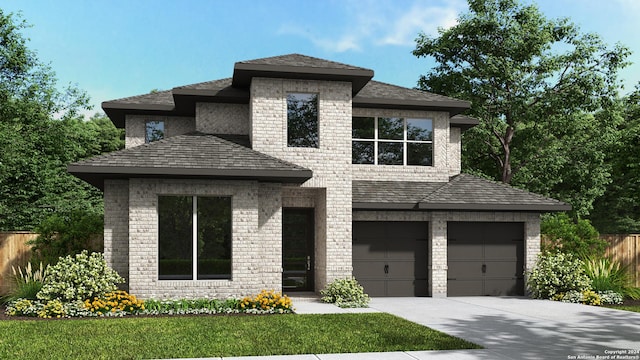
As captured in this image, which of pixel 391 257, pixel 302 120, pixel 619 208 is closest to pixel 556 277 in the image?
pixel 391 257

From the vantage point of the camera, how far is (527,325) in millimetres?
12570

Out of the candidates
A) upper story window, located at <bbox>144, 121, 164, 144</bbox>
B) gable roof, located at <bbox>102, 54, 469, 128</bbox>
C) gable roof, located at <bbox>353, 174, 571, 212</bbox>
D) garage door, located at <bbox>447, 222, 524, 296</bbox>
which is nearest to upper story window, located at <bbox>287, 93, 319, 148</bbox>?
gable roof, located at <bbox>102, 54, 469, 128</bbox>

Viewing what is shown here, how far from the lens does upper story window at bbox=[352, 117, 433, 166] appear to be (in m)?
19.8

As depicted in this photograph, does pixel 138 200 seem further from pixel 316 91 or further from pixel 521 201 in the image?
pixel 521 201

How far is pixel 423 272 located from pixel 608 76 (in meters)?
16.1

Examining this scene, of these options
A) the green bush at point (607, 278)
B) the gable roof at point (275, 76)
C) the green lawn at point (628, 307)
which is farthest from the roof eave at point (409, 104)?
the green lawn at point (628, 307)

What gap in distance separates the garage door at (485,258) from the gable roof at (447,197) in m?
0.99

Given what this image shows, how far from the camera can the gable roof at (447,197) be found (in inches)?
709

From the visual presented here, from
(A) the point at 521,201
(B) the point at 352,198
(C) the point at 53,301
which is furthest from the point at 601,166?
(C) the point at 53,301

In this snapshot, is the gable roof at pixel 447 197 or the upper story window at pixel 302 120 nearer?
the upper story window at pixel 302 120

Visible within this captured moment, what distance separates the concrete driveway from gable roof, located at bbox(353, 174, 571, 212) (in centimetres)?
284

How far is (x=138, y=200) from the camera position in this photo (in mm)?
15289

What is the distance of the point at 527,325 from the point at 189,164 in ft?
29.2

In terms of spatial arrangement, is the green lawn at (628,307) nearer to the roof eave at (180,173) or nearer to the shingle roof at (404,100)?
the shingle roof at (404,100)
